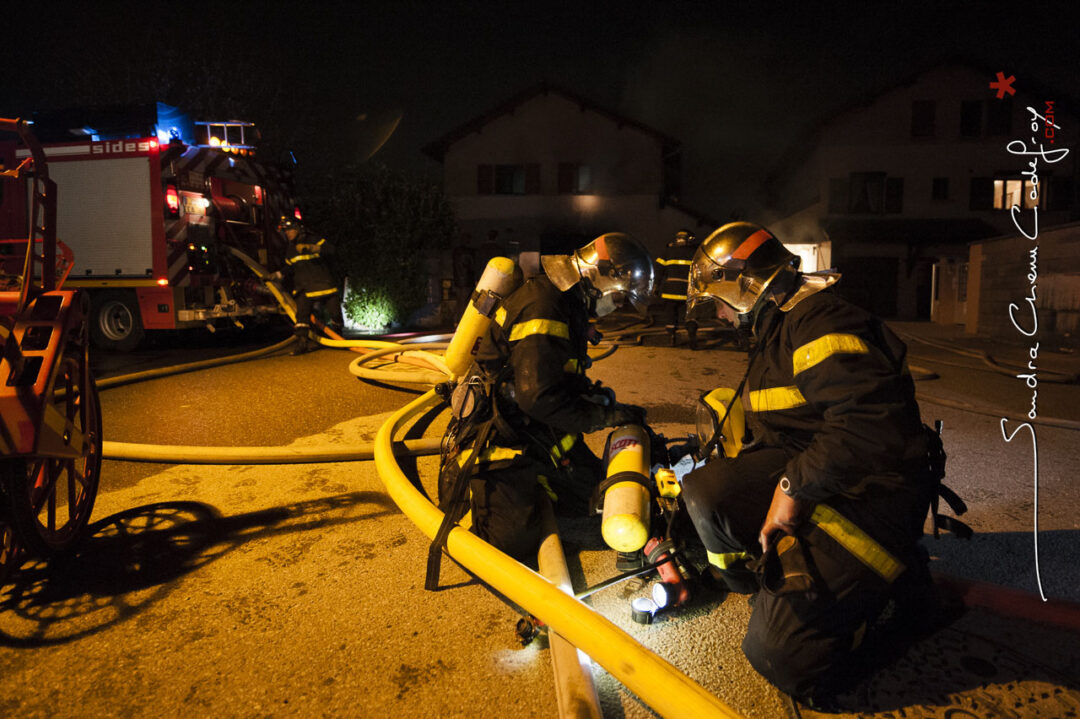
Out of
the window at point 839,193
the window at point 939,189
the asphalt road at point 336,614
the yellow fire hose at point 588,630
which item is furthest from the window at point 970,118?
the yellow fire hose at point 588,630

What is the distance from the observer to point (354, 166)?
49.5 feet

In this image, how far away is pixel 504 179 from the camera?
78.6 feet

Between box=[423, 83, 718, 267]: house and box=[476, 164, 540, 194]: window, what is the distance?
36mm

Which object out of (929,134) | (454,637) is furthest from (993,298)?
(454,637)

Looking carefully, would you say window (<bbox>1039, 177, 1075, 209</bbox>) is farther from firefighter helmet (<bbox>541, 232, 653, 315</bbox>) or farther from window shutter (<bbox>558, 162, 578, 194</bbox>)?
firefighter helmet (<bbox>541, 232, 653, 315</bbox>)

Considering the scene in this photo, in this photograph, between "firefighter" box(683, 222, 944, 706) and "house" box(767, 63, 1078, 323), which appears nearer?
"firefighter" box(683, 222, 944, 706)

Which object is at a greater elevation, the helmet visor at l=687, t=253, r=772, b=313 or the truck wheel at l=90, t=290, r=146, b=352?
the helmet visor at l=687, t=253, r=772, b=313

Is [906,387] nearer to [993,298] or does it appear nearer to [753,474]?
[753,474]

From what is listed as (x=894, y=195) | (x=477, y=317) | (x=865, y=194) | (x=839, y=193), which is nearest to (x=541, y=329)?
(x=477, y=317)

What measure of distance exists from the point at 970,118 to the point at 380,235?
20511 mm

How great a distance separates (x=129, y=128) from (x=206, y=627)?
9.28 meters

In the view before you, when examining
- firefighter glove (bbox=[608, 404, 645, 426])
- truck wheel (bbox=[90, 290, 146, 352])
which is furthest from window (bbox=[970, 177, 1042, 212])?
truck wheel (bbox=[90, 290, 146, 352])

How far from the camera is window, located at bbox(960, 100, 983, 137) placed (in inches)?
A: 879

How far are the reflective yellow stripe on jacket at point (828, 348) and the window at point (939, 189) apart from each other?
24.7 meters
